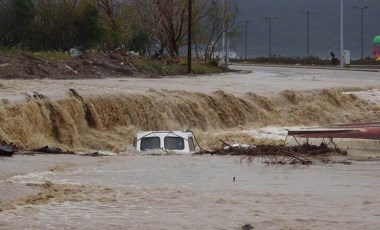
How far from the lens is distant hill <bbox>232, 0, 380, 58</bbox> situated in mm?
127375

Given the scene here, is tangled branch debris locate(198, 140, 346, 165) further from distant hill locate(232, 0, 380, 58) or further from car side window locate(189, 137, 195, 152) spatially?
distant hill locate(232, 0, 380, 58)

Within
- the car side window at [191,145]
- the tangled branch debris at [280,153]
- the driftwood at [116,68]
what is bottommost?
the tangled branch debris at [280,153]

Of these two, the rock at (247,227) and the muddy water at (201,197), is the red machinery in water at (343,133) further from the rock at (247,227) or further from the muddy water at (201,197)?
the rock at (247,227)

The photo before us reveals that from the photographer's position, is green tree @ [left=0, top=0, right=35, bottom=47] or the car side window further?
green tree @ [left=0, top=0, right=35, bottom=47]

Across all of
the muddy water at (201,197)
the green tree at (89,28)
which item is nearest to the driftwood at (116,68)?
the green tree at (89,28)

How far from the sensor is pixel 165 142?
75.5 ft

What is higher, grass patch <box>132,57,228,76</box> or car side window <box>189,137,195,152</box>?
grass patch <box>132,57,228,76</box>

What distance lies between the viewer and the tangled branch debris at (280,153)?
68.9 ft

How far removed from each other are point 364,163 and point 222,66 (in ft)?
132

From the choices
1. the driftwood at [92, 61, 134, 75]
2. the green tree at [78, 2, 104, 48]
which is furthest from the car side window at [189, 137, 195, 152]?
the green tree at [78, 2, 104, 48]

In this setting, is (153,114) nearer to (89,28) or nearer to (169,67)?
(169,67)

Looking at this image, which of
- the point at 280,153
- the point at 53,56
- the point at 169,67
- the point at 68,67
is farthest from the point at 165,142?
the point at 169,67

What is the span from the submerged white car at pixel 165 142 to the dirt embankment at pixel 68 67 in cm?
1556

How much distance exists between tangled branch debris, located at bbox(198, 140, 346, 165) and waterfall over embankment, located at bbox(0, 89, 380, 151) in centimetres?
442
